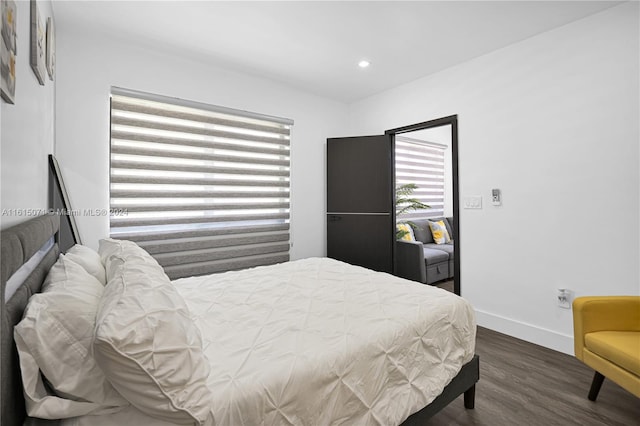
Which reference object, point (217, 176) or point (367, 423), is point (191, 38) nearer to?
point (217, 176)

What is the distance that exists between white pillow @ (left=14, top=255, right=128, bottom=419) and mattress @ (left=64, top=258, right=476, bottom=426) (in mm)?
68

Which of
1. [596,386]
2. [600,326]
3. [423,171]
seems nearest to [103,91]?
[600,326]

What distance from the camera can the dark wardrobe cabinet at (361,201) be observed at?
151 inches

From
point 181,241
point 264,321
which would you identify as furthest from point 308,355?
point 181,241

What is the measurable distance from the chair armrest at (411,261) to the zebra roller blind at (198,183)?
178 centimetres

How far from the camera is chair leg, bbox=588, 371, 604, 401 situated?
1.83m

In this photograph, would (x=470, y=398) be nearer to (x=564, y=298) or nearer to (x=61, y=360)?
(x=564, y=298)

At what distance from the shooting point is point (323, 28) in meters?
2.51

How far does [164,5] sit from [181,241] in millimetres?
2044

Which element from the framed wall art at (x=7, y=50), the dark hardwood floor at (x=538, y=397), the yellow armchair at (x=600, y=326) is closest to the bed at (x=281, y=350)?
the dark hardwood floor at (x=538, y=397)

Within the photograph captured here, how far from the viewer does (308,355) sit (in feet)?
3.85

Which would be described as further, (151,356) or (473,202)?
(473,202)

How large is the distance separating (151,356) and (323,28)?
2.64 meters

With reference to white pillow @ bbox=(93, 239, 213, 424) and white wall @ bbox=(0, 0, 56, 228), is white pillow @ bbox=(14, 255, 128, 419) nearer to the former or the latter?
white pillow @ bbox=(93, 239, 213, 424)
